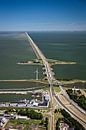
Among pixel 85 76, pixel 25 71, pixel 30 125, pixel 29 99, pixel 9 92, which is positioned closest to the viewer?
pixel 30 125

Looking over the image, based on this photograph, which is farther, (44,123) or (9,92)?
(9,92)

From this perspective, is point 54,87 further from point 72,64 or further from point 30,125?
point 72,64

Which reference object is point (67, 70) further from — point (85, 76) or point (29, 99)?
point (29, 99)

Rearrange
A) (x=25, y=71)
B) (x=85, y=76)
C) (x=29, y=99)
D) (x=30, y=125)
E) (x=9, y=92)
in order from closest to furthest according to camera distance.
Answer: (x=30, y=125) < (x=29, y=99) < (x=9, y=92) < (x=85, y=76) < (x=25, y=71)

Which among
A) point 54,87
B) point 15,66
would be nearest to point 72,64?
point 15,66

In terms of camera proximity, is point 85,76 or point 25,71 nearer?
point 85,76

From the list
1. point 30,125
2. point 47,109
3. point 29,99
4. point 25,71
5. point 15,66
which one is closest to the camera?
point 30,125

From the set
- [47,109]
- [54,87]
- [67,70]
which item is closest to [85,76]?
[67,70]

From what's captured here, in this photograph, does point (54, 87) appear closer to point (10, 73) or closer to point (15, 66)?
point (10, 73)

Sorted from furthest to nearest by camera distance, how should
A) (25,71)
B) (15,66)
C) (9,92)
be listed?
1. (15,66)
2. (25,71)
3. (9,92)
